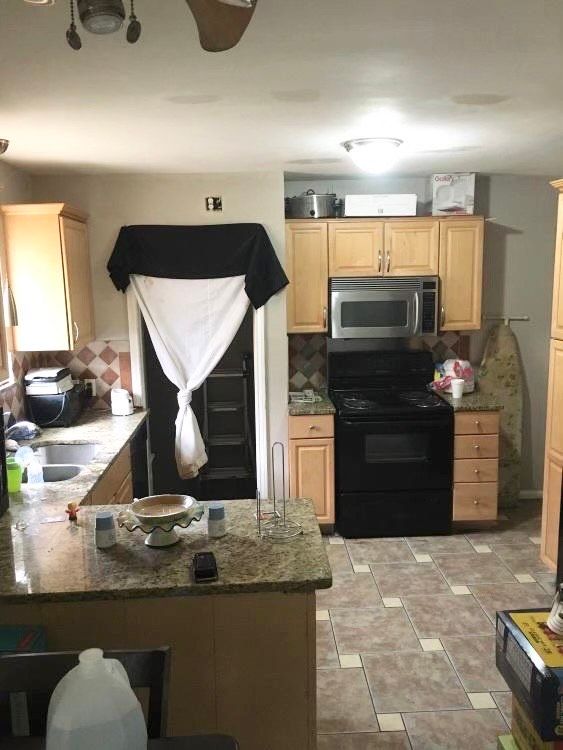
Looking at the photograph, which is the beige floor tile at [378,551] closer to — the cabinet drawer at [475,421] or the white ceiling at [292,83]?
the cabinet drawer at [475,421]

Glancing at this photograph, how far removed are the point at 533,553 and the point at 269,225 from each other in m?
2.66

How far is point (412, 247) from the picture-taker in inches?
164

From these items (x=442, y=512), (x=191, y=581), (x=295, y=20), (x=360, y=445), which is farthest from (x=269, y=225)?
(x=191, y=581)

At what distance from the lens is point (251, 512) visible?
2.32 metres

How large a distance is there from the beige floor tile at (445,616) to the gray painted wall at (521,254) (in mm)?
1819

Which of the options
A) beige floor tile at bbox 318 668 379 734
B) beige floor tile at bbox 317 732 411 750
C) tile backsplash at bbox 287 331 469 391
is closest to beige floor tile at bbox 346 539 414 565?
beige floor tile at bbox 318 668 379 734

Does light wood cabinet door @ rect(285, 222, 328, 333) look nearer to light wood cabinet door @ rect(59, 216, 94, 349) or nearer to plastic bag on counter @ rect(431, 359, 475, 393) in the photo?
plastic bag on counter @ rect(431, 359, 475, 393)

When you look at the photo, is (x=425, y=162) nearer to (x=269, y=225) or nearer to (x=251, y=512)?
(x=269, y=225)

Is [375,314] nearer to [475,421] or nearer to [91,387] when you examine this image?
[475,421]

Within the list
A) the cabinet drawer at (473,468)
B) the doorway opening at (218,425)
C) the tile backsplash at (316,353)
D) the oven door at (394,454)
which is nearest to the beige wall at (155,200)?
the tile backsplash at (316,353)

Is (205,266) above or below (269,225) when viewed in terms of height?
below

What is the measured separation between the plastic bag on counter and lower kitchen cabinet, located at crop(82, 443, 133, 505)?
2.18m

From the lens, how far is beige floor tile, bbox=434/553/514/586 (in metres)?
3.53

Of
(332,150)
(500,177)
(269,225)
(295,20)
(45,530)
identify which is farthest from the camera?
(500,177)
